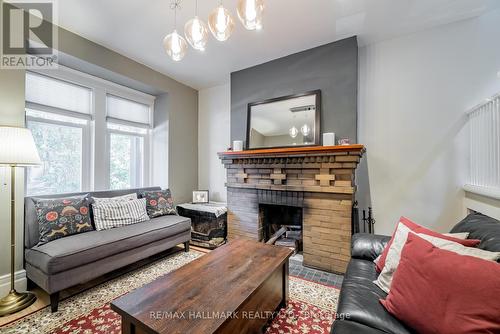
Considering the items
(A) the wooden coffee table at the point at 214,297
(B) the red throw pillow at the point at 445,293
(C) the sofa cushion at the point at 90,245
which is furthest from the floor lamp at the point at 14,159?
(B) the red throw pillow at the point at 445,293

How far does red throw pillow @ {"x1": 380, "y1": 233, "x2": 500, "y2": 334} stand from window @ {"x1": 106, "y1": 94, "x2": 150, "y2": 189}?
3570mm

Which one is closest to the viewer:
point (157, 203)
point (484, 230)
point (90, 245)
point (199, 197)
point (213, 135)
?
point (484, 230)

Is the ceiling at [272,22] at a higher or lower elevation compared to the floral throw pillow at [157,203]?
higher

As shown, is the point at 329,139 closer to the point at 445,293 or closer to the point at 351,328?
the point at 445,293

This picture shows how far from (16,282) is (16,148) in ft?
4.24

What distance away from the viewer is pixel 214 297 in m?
1.17

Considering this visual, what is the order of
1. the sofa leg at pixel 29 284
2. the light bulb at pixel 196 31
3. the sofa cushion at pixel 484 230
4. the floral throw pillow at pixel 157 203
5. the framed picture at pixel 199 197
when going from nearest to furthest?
the sofa cushion at pixel 484 230
the light bulb at pixel 196 31
the sofa leg at pixel 29 284
the floral throw pillow at pixel 157 203
the framed picture at pixel 199 197

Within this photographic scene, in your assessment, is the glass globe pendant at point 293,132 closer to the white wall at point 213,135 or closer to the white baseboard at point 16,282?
the white wall at point 213,135

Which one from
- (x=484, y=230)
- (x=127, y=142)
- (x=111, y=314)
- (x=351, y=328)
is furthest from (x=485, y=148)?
(x=127, y=142)

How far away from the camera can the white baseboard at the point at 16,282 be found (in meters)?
1.89

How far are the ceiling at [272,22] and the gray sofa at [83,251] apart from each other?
77.2 inches

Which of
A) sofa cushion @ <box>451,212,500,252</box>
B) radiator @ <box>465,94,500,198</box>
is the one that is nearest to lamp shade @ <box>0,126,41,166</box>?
sofa cushion @ <box>451,212,500,252</box>

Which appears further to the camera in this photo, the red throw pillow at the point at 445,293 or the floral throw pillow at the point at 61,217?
the floral throw pillow at the point at 61,217

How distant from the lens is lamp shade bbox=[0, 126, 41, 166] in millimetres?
1703
